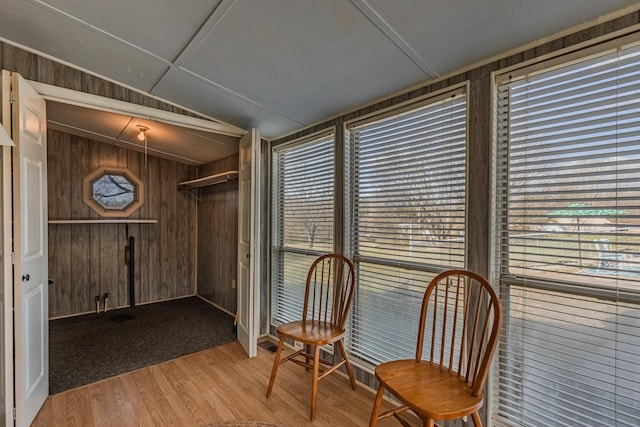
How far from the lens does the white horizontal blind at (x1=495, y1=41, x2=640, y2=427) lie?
1248 millimetres

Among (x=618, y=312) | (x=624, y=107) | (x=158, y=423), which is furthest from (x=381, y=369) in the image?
(x=624, y=107)

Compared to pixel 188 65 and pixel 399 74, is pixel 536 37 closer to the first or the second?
pixel 399 74

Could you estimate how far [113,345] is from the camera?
9.93 ft

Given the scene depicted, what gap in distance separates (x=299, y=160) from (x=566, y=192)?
2.15 meters

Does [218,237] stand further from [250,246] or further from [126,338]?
[250,246]

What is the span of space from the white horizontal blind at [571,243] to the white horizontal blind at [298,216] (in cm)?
141

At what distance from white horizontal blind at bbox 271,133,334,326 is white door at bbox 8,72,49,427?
1.88 m

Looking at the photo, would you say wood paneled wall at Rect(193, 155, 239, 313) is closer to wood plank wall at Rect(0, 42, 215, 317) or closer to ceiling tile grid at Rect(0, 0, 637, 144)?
wood plank wall at Rect(0, 42, 215, 317)

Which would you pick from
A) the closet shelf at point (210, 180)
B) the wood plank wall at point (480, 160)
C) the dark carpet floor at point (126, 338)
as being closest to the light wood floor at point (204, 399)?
the dark carpet floor at point (126, 338)

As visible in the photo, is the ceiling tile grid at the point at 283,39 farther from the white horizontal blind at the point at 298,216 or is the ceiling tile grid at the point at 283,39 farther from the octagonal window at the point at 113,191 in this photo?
the octagonal window at the point at 113,191

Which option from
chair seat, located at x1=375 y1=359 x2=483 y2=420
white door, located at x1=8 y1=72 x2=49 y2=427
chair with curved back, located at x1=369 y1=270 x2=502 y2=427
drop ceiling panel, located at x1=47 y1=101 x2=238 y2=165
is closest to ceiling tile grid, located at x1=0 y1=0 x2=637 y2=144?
white door, located at x1=8 y1=72 x2=49 y2=427

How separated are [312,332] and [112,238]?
143 inches

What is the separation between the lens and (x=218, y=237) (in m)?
4.41

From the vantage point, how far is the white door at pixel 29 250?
1785 mm
